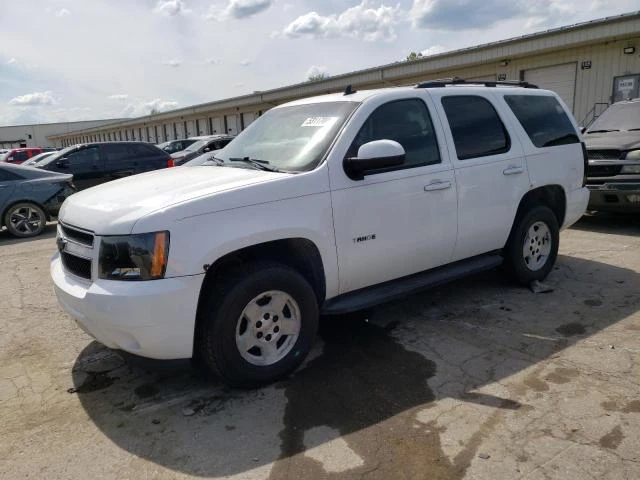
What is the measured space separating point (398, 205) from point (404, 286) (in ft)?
2.16

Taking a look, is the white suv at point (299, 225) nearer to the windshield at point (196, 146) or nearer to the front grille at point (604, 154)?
the front grille at point (604, 154)

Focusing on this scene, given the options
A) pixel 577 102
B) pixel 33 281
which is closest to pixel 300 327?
pixel 33 281

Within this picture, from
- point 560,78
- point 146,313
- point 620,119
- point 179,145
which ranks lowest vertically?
point 146,313

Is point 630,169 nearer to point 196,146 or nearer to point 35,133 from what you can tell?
point 196,146

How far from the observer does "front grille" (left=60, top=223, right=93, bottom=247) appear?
312cm

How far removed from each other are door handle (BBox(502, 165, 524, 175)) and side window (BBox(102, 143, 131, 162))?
10.5 metres

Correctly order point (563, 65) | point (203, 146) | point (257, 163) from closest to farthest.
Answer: point (257, 163) < point (563, 65) < point (203, 146)

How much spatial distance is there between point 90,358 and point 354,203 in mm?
2391

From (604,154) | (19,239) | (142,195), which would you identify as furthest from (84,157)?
(604,154)

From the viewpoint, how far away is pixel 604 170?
7.56 m

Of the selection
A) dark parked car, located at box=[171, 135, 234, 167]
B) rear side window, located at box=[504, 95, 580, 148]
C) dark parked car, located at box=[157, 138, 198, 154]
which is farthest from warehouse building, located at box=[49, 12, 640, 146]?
rear side window, located at box=[504, 95, 580, 148]

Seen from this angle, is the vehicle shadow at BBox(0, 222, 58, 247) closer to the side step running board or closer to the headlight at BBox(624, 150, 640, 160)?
the side step running board

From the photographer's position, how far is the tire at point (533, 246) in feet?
16.1

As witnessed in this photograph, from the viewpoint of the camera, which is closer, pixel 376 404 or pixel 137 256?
pixel 137 256
